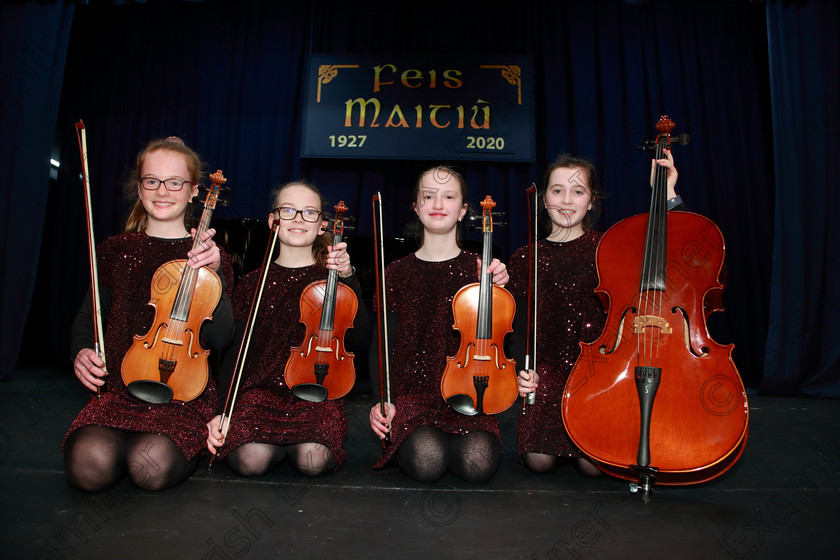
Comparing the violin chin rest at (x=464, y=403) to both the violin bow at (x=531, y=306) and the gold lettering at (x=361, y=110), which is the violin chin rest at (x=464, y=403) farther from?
the gold lettering at (x=361, y=110)

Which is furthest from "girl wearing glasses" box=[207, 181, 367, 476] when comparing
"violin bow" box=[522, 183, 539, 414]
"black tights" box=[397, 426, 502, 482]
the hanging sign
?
the hanging sign

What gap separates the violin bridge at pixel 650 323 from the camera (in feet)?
4.62

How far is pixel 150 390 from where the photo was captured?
4.76 feet

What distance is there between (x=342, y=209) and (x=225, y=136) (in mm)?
2668

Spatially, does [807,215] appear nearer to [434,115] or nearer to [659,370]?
[434,115]

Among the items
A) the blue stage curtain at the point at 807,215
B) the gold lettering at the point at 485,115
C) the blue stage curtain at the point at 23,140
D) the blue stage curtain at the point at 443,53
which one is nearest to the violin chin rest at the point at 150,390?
the blue stage curtain at the point at 443,53

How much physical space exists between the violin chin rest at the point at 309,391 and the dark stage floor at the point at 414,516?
0.26 meters

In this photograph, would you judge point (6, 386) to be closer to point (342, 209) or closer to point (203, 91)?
point (203, 91)

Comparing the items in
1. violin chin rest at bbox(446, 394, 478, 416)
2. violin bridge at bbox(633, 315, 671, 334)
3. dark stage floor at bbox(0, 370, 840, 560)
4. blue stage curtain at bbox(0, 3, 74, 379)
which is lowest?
dark stage floor at bbox(0, 370, 840, 560)

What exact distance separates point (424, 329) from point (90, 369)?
102 centimetres

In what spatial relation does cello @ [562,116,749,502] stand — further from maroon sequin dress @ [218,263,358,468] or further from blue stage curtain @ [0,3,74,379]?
blue stage curtain @ [0,3,74,379]

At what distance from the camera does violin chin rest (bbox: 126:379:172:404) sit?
1441mm

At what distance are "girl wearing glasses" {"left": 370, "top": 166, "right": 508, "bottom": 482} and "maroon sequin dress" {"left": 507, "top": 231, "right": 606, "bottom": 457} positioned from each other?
0.50 ft

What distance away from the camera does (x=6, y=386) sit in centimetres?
316
